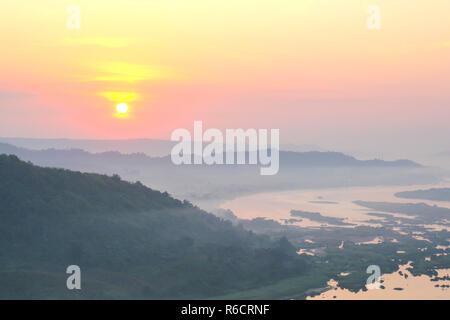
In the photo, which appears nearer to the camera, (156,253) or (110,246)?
(110,246)

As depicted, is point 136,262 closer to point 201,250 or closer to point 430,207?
point 201,250

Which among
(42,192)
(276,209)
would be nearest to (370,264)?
(42,192)

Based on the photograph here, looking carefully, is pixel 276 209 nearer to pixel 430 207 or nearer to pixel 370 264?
pixel 430 207

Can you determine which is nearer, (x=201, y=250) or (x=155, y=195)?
(x=201, y=250)

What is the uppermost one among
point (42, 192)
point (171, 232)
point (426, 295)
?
point (42, 192)
